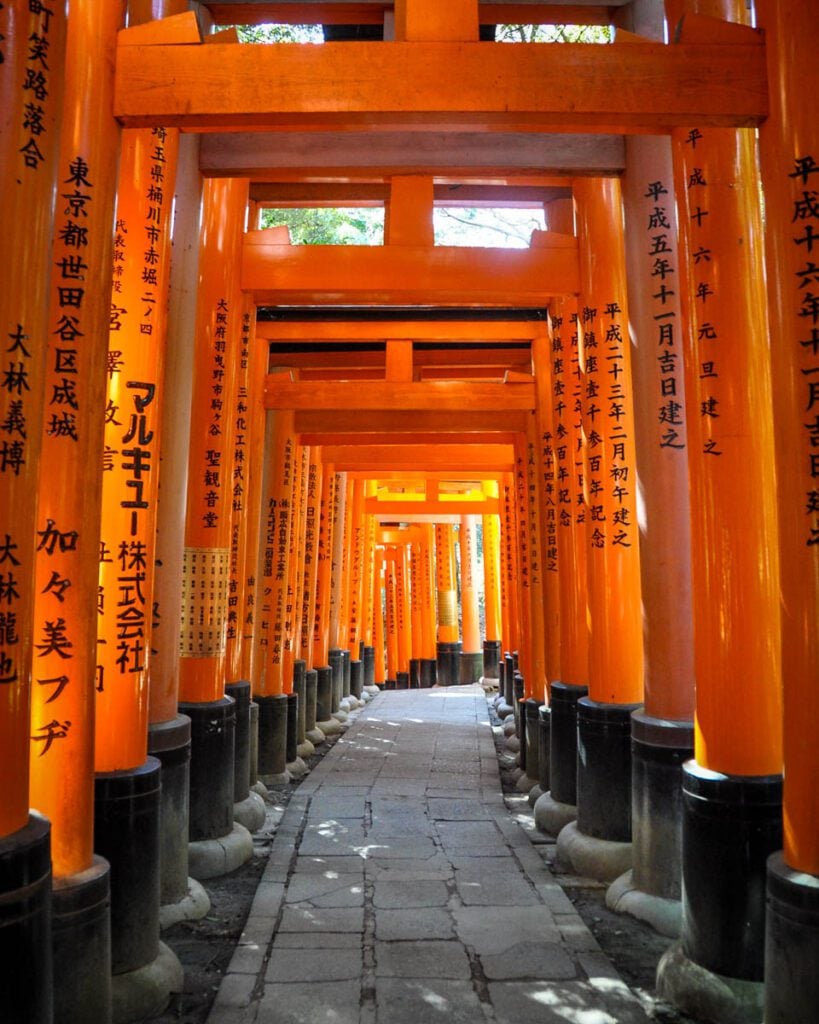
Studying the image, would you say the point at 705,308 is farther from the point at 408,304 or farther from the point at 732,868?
the point at 408,304

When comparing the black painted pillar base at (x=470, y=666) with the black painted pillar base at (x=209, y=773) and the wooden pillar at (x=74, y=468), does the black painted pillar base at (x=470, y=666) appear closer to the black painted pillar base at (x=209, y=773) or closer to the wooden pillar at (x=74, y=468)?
the black painted pillar base at (x=209, y=773)

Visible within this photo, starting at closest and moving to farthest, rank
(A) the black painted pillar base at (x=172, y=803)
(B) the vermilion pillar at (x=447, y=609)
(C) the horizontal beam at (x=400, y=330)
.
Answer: (A) the black painted pillar base at (x=172, y=803) → (C) the horizontal beam at (x=400, y=330) → (B) the vermilion pillar at (x=447, y=609)

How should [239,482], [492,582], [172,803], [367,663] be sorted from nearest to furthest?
[172,803] < [239,482] < [492,582] < [367,663]

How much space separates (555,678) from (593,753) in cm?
178

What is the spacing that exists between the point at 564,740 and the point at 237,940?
8.67 ft

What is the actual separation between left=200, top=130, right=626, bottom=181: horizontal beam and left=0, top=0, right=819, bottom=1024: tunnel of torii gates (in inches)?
0.7

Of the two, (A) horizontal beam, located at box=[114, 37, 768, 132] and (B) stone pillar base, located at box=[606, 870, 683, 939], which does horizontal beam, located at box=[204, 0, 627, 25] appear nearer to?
(A) horizontal beam, located at box=[114, 37, 768, 132]

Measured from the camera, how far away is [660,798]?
3.99 metres

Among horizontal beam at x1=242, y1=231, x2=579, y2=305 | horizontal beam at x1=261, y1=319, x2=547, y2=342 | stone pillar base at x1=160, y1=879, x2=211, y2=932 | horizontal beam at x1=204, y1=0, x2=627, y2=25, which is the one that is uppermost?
horizontal beam at x1=204, y1=0, x2=627, y2=25

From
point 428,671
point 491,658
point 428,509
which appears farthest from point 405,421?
point 428,671

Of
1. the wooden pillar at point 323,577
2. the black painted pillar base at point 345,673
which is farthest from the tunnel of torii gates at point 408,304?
the black painted pillar base at point 345,673

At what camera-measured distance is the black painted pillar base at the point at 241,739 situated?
5.93 m

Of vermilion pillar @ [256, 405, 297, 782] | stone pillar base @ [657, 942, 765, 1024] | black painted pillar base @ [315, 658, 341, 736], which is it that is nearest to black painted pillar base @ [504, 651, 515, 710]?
black painted pillar base @ [315, 658, 341, 736]

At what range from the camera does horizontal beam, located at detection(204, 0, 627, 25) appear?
4.97m
